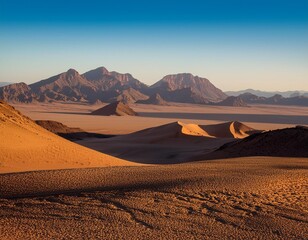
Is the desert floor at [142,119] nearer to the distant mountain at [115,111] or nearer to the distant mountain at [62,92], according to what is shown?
the distant mountain at [115,111]

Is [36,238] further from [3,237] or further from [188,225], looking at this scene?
[188,225]

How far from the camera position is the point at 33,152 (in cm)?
1397

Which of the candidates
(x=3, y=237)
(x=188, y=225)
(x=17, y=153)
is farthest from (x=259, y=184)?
(x=17, y=153)

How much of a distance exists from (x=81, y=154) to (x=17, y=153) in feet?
9.91

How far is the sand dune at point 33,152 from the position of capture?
12703 millimetres

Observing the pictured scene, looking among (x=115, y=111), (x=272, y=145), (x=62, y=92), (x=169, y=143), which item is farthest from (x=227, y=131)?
(x=62, y=92)

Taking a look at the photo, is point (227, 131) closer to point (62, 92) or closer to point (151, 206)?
point (151, 206)

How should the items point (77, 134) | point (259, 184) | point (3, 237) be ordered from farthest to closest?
point (77, 134)
point (259, 184)
point (3, 237)

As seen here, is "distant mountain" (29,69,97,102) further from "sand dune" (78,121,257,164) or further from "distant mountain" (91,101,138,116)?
"sand dune" (78,121,257,164)

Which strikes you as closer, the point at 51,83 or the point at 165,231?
the point at 165,231

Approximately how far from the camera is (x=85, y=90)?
6821 inches

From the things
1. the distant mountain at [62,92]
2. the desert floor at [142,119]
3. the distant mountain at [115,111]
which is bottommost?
the desert floor at [142,119]

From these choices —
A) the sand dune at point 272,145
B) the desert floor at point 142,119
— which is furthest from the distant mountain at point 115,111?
the sand dune at point 272,145

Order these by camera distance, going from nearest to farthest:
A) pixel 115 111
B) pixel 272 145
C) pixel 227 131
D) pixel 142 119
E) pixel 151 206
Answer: pixel 151 206 < pixel 272 145 < pixel 227 131 < pixel 142 119 < pixel 115 111
